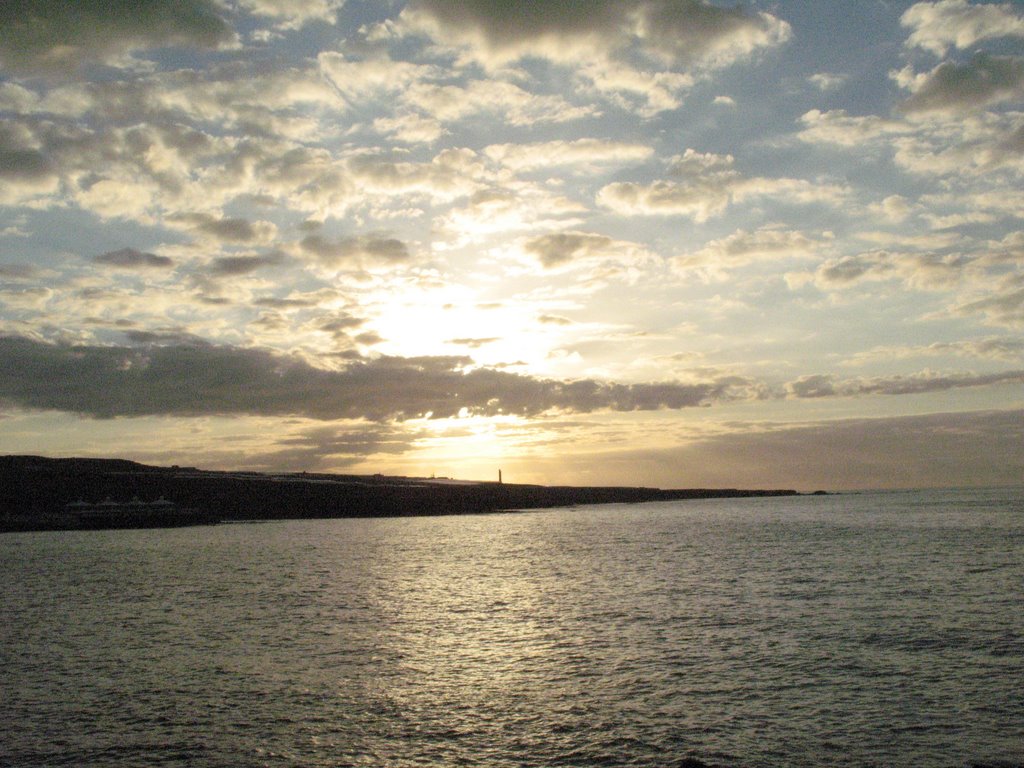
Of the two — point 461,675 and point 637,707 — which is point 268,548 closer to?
point 461,675

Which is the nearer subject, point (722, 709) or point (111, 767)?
point (111, 767)

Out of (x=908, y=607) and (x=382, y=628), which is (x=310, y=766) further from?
(x=908, y=607)

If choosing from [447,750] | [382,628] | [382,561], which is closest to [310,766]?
[447,750]

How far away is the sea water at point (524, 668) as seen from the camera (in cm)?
2369

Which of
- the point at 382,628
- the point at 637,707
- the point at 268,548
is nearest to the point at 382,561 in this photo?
the point at 268,548

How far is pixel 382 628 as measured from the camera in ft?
144

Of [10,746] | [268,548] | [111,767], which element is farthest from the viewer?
[268,548]

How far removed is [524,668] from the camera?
33719 mm

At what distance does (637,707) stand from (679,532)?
378ft

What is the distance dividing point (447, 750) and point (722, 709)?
985cm

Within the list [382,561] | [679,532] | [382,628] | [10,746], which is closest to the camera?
[10,746]

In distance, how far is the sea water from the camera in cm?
2369

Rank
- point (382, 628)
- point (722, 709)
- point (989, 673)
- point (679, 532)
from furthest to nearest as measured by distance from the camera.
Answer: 1. point (679, 532)
2. point (382, 628)
3. point (989, 673)
4. point (722, 709)

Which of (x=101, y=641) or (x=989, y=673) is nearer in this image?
(x=989, y=673)
